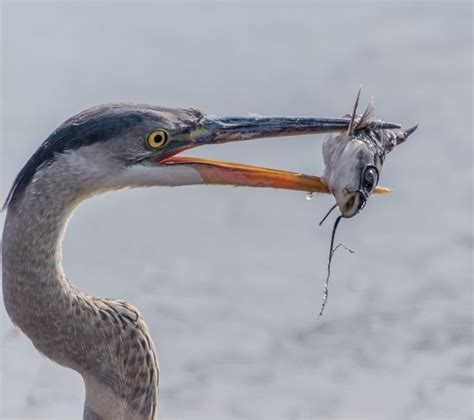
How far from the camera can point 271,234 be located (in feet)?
21.1

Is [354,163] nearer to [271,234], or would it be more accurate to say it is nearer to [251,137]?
[251,137]

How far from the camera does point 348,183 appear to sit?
12.3 feet

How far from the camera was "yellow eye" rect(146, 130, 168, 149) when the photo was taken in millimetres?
3754

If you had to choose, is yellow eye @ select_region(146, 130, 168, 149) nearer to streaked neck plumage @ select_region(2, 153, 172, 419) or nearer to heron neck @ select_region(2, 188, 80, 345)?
streaked neck plumage @ select_region(2, 153, 172, 419)

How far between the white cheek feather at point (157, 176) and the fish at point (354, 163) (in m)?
0.35

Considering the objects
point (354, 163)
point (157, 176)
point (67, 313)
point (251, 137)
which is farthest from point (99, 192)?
point (354, 163)

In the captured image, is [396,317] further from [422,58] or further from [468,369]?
[422,58]

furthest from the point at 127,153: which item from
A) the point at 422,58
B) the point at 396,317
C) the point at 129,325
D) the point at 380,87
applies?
the point at 422,58

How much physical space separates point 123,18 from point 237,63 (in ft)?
3.43

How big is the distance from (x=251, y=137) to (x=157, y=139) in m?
0.26

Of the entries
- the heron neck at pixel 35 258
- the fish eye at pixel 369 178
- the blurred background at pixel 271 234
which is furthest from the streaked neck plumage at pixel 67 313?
the blurred background at pixel 271 234

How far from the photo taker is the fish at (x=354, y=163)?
12.3 ft

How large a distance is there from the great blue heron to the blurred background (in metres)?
1.78

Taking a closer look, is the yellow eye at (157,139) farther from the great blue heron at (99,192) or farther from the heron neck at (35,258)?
the heron neck at (35,258)
